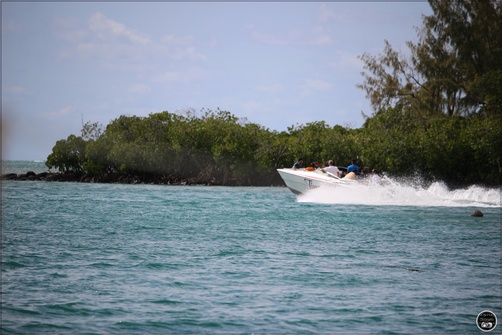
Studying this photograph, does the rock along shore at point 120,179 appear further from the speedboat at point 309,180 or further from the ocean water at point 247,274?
the ocean water at point 247,274

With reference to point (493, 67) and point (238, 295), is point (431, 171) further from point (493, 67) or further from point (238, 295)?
point (238, 295)

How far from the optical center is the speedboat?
33.4m

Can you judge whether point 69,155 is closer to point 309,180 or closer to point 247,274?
point 309,180

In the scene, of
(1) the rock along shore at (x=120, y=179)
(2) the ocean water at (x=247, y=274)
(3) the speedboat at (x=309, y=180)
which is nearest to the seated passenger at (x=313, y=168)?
(3) the speedboat at (x=309, y=180)

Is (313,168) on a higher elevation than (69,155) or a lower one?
lower

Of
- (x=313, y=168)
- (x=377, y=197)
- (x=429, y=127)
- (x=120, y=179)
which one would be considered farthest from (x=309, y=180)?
(x=120, y=179)

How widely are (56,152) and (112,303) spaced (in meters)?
63.2

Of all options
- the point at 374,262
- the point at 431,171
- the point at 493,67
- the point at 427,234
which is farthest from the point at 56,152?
the point at 374,262

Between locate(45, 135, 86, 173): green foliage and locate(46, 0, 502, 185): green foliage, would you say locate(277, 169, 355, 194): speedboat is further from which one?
locate(45, 135, 86, 173): green foliage

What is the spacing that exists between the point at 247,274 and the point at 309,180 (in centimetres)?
2088

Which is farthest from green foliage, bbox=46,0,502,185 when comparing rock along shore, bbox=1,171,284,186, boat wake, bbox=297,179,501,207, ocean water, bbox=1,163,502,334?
ocean water, bbox=1,163,502,334

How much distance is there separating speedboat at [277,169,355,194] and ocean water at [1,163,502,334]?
19.8ft

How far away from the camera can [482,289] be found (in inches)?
502

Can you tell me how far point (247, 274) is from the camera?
13820mm
